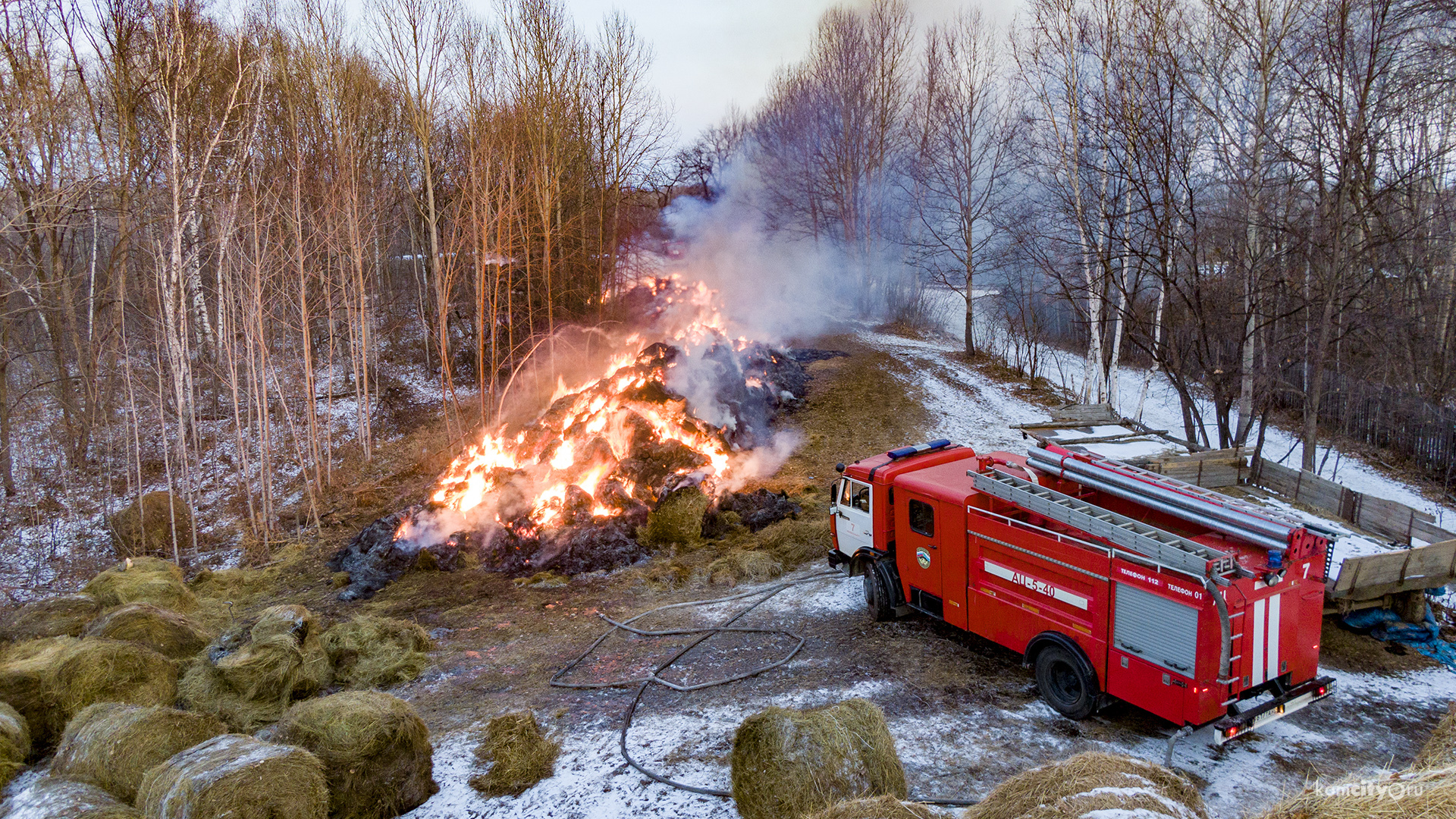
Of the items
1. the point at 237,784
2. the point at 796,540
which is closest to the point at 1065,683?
the point at 796,540

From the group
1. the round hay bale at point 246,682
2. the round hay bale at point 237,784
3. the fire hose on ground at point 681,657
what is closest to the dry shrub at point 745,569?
the fire hose on ground at point 681,657

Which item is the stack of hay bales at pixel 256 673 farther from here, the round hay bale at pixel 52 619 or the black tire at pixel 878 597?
the black tire at pixel 878 597

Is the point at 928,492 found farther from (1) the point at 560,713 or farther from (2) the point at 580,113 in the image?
(2) the point at 580,113

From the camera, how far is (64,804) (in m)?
5.85

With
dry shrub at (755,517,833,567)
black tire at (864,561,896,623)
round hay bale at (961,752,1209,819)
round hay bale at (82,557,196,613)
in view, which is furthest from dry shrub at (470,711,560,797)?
→ dry shrub at (755,517,833,567)

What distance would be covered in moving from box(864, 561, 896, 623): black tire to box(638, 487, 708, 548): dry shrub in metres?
5.12

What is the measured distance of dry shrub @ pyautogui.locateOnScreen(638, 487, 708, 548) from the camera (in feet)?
51.8

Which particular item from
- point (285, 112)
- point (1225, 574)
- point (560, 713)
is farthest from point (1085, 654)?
point (285, 112)

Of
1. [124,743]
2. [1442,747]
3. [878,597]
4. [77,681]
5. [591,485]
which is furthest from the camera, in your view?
[591,485]

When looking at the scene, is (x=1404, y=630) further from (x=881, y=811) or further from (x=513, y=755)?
(x=513, y=755)

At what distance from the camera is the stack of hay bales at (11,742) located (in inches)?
276

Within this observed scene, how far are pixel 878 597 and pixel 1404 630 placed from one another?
6.62 m

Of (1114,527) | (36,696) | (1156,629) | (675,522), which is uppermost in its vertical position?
(1114,527)

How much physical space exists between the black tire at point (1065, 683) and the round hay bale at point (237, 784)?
24.3 feet
